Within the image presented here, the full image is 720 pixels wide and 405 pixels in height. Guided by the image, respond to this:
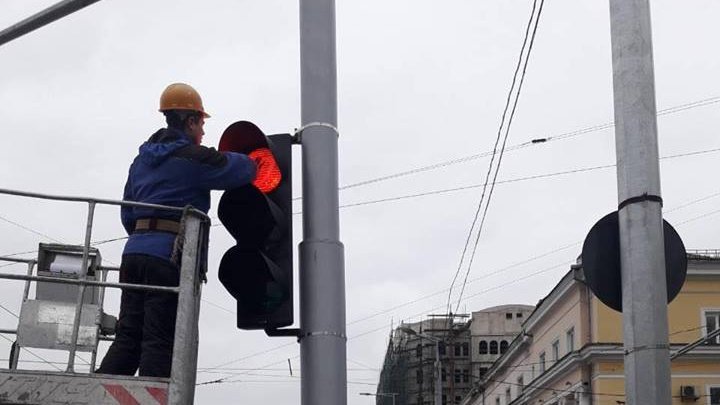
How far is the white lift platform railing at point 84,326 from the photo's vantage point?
5.19m

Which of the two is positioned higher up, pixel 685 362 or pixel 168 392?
pixel 685 362

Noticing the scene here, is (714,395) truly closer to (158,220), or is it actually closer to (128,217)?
(128,217)

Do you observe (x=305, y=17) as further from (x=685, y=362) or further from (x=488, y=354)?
(x=488, y=354)

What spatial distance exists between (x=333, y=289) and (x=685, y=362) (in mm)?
42215

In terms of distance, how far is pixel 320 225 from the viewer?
570cm

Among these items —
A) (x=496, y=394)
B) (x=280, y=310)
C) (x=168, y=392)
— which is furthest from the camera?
(x=496, y=394)

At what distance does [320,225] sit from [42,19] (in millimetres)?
2018

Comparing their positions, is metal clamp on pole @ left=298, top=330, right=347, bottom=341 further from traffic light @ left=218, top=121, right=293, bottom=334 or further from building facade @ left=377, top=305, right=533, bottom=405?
building facade @ left=377, top=305, right=533, bottom=405

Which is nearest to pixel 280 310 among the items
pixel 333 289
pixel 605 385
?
pixel 333 289

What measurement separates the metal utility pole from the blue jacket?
38 centimetres

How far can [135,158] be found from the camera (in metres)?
6.46

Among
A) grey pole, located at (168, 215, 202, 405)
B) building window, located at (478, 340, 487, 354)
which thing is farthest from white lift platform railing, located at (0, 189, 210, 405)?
building window, located at (478, 340, 487, 354)

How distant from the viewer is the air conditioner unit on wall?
44062mm

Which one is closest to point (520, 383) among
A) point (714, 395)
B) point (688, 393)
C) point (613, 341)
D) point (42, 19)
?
point (613, 341)
